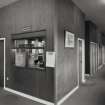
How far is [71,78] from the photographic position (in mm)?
3984

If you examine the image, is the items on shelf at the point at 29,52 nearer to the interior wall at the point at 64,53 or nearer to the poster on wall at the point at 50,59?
the poster on wall at the point at 50,59

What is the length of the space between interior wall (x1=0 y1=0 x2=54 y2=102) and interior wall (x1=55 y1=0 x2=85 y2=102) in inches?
8.6

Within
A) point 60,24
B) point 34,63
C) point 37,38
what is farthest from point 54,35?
point 34,63

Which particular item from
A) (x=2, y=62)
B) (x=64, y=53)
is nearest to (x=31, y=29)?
(x=64, y=53)

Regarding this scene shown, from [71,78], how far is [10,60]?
2331 mm

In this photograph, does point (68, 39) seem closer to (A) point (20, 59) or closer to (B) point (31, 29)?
(B) point (31, 29)

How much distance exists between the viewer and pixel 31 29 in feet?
11.2

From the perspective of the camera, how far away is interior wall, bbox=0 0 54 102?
9.96 feet

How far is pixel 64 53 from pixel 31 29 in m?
1.26

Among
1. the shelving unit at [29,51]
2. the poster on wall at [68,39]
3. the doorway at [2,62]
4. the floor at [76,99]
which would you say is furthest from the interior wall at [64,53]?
the doorway at [2,62]

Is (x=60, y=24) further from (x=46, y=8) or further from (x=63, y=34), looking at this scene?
(x=46, y=8)

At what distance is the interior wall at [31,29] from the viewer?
3035 millimetres

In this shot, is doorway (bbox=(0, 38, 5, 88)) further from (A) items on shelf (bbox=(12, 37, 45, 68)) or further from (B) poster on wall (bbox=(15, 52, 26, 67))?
(B) poster on wall (bbox=(15, 52, 26, 67))

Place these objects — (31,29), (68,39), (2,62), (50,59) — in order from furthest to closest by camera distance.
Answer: (2,62), (68,39), (31,29), (50,59)
